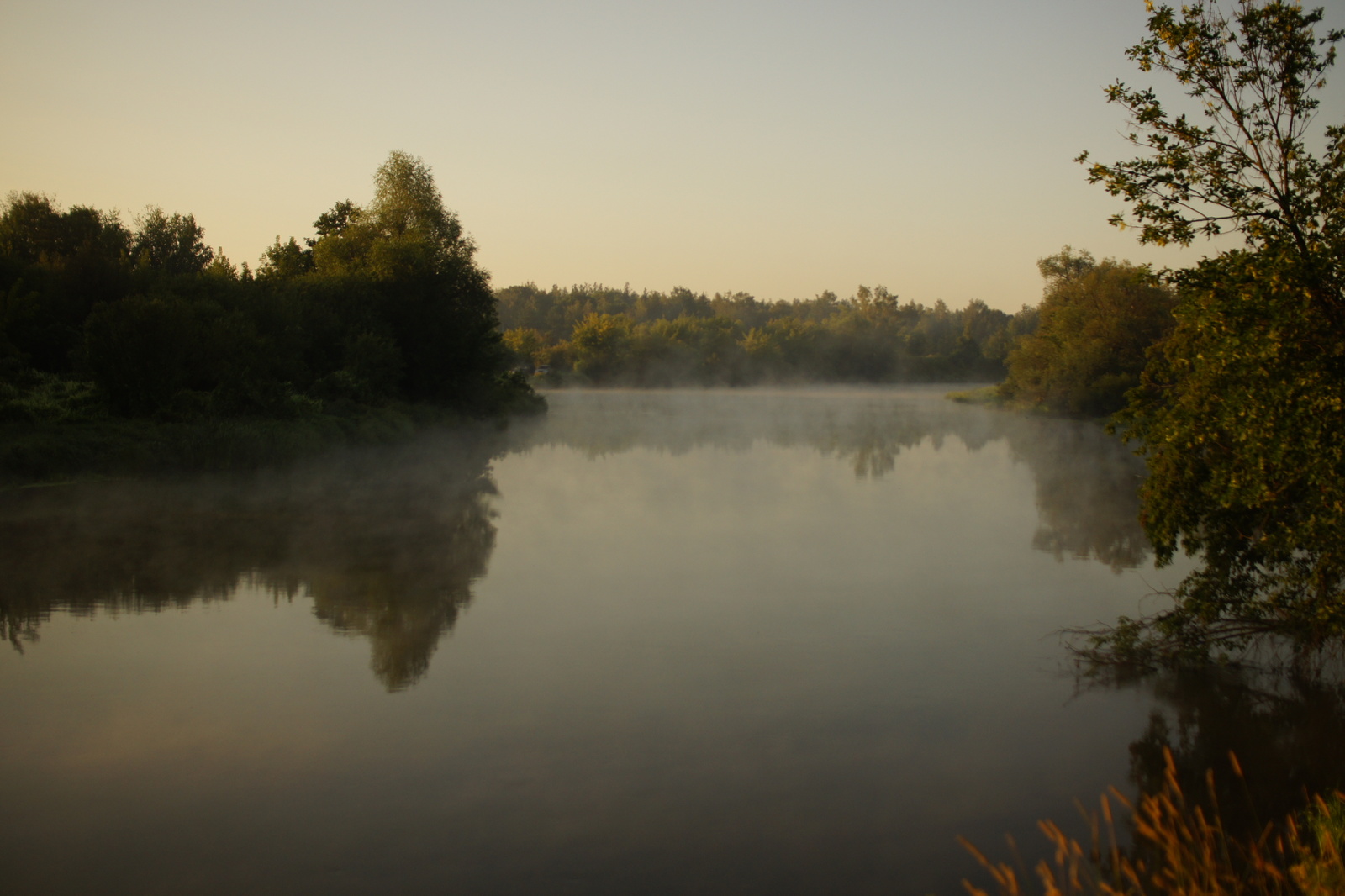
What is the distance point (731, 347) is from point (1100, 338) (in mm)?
55376

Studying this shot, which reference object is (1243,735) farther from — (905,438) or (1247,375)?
(905,438)

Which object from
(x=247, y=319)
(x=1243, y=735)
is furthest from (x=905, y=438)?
(x=1243, y=735)

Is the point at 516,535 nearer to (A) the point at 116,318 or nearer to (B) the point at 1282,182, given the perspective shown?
(B) the point at 1282,182

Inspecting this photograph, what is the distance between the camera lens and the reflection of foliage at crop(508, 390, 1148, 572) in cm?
1414

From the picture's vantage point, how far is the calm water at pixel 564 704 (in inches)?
186

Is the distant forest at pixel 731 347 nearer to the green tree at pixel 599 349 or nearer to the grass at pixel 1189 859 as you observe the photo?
the green tree at pixel 599 349

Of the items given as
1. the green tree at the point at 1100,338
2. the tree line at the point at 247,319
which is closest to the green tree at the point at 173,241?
the tree line at the point at 247,319

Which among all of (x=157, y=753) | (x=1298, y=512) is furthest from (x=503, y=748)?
(x=1298, y=512)

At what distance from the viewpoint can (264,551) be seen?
11742mm

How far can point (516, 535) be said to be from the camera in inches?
524

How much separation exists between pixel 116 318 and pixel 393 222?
69.9ft

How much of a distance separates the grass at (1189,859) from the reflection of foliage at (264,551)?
16.0 ft

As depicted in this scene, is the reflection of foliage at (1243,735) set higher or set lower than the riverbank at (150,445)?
lower

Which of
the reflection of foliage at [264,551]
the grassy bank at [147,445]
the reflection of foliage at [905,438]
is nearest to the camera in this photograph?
the reflection of foliage at [264,551]
